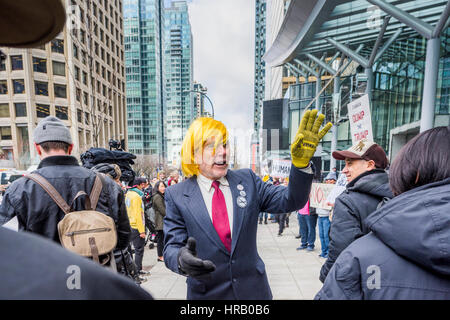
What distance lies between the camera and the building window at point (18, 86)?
26.7 m

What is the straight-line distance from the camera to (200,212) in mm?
1563

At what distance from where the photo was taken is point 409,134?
558 inches

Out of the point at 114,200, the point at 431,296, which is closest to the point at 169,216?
the point at 114,200

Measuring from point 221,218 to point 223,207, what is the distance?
79 millimetres

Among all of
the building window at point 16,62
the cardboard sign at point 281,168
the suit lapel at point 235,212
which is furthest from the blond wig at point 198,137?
the building window at point 16,62

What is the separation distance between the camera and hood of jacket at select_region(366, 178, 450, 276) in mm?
795

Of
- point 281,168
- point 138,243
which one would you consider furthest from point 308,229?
point 138,243

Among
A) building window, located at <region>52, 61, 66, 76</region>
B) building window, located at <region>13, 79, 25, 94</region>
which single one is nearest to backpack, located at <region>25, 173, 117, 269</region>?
building window, located at <region>13, 79, 25, 94</region>

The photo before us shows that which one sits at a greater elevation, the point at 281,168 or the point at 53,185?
the point at 53,185

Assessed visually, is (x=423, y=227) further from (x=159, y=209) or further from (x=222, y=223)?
(x=159, y=209)

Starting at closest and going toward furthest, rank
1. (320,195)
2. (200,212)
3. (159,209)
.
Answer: (200,212), (159,209), (320,195)

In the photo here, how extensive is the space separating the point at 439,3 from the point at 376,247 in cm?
1371

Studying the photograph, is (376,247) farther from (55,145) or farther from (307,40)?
(307,40)

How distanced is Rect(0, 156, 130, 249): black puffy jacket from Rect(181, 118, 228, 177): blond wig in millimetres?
916
